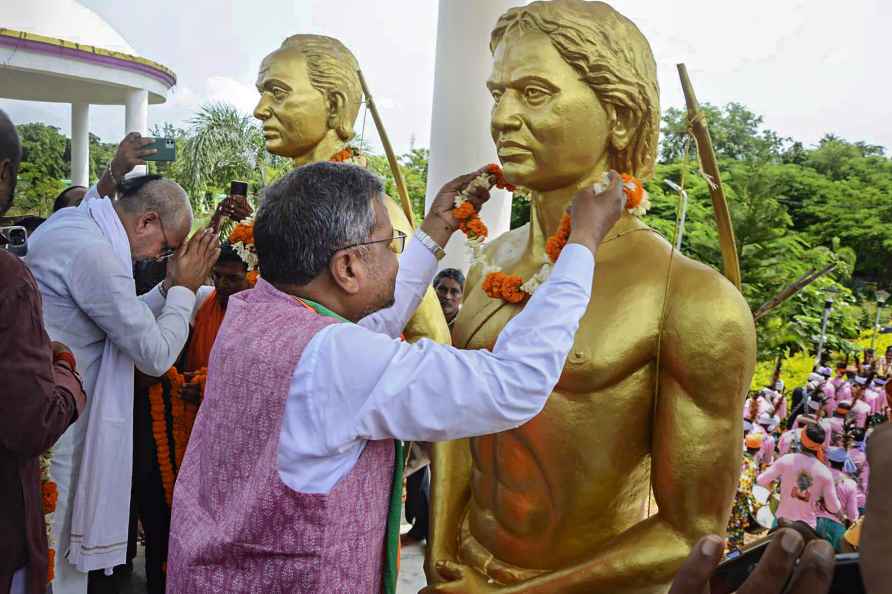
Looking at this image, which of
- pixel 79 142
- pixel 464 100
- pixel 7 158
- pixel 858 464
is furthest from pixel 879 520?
pixel 79 142

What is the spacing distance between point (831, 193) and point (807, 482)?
17686mm

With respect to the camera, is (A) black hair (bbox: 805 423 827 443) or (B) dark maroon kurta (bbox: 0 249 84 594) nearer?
(B) dark maroon kurta (bbox: 0 249 84 594)

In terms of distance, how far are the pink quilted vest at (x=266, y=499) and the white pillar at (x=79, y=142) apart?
16.8m

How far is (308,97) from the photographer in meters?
2.83

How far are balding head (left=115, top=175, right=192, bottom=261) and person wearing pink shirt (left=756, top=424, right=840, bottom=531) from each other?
15.9ft

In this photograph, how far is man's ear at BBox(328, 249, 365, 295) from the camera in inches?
60.5

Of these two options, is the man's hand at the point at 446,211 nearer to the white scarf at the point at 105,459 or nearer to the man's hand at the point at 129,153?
the white scarf at the point at 105,459

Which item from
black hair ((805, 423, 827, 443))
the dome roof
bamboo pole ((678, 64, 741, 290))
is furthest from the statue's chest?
→ the dome roof

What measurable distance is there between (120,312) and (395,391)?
190 cm

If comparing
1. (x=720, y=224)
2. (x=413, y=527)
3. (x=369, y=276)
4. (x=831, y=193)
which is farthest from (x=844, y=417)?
(x=831, y=193)

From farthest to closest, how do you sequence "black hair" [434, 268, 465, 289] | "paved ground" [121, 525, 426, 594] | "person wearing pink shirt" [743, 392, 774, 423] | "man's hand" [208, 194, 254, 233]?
"person wearing pink shirt" [743, 392, 774, 423], "black hair" [434, 268, 465, 289], "paved ground" [121, 525, 426, 594], "man's hand" [208, 194, 254, 233]

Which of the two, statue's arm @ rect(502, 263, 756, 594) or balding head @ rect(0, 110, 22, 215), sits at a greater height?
balding head @ rect(0, 110, 22, 215)

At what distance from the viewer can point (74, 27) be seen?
55.6 feet

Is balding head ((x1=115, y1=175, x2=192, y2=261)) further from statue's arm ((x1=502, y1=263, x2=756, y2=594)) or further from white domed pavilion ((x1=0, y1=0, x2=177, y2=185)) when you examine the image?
white domed pavilion ((x1=0, y1=0, x2=177, y2=185))
